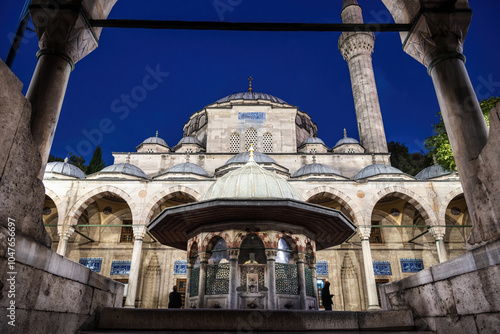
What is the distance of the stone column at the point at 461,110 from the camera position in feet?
8.46

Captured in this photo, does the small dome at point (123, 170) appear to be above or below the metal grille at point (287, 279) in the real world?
above

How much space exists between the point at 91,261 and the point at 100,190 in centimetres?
414

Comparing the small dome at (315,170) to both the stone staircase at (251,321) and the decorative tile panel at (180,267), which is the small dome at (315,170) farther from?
the stone staircase at (251,321)

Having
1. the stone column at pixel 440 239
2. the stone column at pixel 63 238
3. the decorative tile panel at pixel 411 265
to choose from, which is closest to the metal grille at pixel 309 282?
the stone column at pixel 440 239

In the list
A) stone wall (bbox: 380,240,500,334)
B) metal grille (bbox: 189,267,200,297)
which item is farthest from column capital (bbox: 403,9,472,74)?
metal grille (bbox: 189,267,200,297)

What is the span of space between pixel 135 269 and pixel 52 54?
11.6m

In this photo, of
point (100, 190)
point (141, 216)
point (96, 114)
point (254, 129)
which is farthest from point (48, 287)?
point (96, 114)

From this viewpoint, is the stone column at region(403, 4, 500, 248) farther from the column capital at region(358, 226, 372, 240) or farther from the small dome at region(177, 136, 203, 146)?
the small dome at region(177, 136, 203, 146)

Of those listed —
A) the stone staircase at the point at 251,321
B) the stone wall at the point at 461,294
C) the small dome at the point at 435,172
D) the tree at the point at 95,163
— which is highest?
the tree at the point at 95,163

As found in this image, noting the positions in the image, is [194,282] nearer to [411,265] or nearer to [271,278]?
[271,278]

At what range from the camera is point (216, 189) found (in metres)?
7.07

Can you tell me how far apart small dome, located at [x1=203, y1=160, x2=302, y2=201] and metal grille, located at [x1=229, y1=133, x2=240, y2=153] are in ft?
45.2

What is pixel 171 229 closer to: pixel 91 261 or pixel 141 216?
pixel 141 216

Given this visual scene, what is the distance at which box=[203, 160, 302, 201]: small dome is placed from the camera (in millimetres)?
6645
